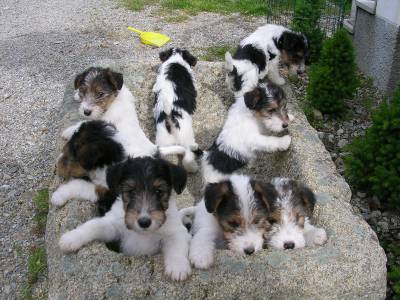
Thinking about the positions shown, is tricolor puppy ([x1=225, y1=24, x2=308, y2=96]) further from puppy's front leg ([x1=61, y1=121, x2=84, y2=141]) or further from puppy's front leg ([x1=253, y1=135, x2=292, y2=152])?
puppy's front leg ([x1=61, y1=121, x2=84, y2=141])

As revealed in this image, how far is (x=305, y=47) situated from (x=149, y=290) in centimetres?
526

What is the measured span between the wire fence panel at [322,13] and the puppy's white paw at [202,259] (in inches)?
305

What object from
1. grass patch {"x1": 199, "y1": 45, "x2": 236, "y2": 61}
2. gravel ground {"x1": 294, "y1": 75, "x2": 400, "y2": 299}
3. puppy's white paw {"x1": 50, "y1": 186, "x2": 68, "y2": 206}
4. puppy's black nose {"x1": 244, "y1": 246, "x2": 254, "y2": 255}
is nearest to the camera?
puppy's black nose {"x1": 244, "y1": 246, "x2": 254, "y2": 255}

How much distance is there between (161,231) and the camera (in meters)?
3.46

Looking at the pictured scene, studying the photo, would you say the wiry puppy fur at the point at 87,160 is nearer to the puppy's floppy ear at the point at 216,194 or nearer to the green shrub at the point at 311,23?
the puppy's floppy ear at the point at 216,194

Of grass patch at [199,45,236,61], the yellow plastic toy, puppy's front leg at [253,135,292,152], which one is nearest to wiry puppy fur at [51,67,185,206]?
puppy's front leg at [253,135,292,152]

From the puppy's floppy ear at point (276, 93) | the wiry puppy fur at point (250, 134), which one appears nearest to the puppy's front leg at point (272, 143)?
the wiry puppy fur at point (250, 134)

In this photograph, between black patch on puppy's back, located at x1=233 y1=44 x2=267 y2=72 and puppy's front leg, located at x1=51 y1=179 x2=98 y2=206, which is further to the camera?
black patch on puppy's back, located at x1=233 y1=44 x2=267 y2=72

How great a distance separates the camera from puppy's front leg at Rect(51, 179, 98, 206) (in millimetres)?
3816

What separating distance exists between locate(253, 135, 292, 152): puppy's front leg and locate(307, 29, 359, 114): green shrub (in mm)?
2339

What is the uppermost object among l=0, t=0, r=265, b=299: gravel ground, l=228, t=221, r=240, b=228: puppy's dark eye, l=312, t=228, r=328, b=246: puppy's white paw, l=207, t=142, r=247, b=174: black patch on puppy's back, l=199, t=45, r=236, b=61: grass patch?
l=228, t=221, r=240, b=228: puppy's dark eye

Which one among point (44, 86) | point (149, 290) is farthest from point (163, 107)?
point (44, 86)

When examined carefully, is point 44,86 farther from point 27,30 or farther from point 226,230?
point 226,230

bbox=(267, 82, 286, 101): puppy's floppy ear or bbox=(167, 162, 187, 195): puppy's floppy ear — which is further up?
bbox=(167, 162, 187, 195): puppy's floppy ear
